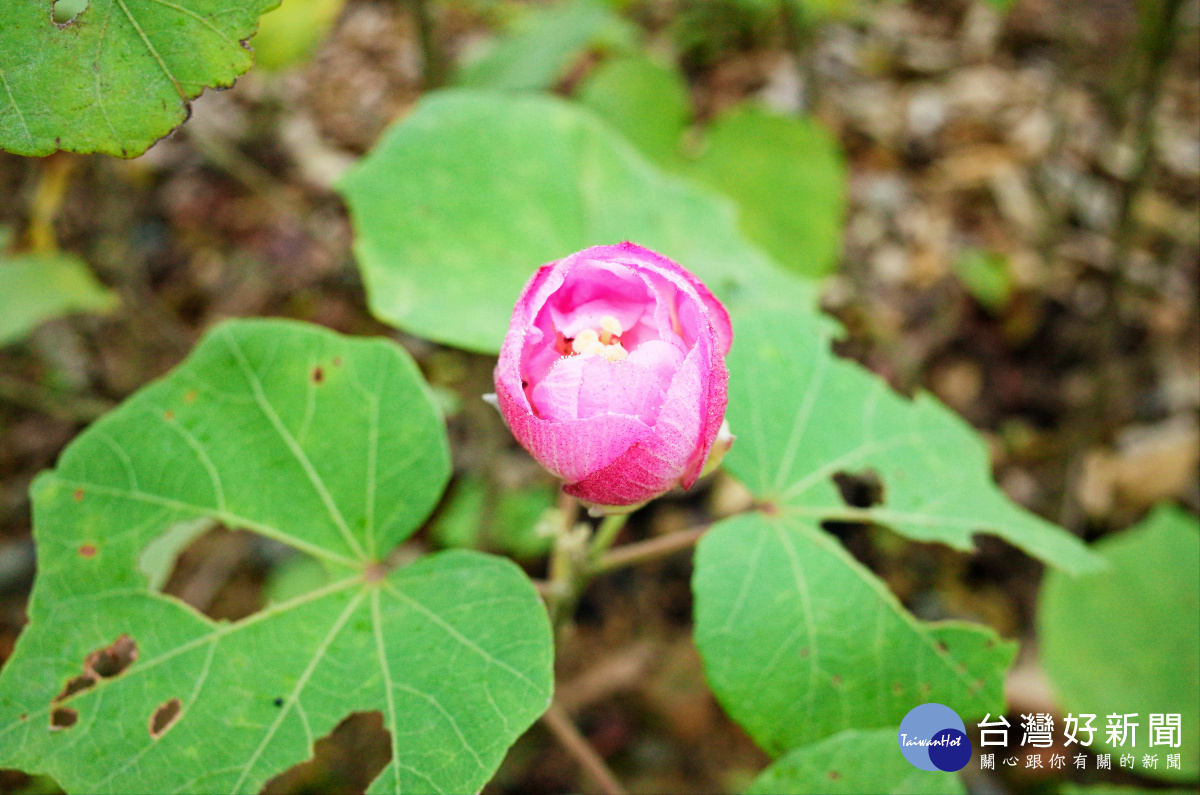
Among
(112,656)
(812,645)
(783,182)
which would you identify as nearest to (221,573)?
(112,656)

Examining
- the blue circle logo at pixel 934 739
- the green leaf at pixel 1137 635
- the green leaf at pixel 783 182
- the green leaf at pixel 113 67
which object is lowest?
the green leaf at pixel 1137 635

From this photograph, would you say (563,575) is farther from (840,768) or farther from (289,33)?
(289,33)

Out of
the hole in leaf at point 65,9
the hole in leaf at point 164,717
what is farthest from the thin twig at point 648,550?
the hole in leaf at point 65,9

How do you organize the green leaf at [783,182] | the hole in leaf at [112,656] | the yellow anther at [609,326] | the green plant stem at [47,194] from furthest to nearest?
1. the green leaf at [783,182]
2. the green plant stem at [47,194]
3. the hole in leaf at [112,656]
4. the yellow anther at [609,326]

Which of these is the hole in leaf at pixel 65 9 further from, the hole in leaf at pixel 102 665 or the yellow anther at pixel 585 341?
the hole in leaf at pixel 102 665

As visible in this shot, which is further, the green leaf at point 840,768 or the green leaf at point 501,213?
the green leaf at point 501,213

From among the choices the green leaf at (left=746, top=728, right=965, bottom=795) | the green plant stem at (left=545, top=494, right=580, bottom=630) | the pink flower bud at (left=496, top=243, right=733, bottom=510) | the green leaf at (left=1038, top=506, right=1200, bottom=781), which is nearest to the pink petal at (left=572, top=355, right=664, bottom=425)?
the pink flower bud at (left=496, top=243, right=733, bottom=510)

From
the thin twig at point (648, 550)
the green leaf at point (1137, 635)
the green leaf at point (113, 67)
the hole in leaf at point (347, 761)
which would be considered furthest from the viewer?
the hole in leaf at point (347, 761)
